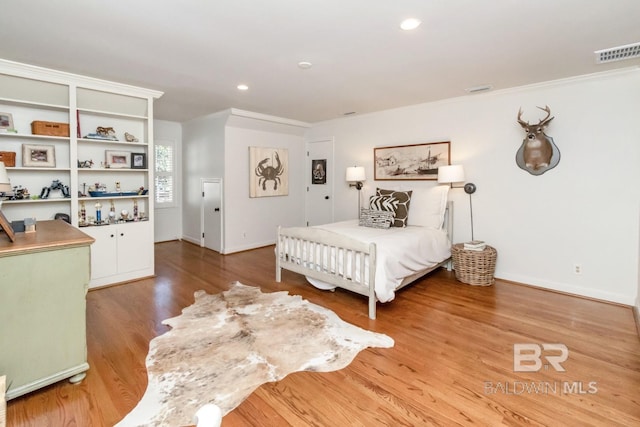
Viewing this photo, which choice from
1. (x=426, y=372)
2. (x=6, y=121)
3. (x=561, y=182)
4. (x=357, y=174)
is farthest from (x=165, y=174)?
(x=561, y=182)

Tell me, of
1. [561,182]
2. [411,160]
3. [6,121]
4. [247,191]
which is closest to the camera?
[6,121]

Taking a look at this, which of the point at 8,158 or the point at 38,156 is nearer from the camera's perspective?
the point at 8,158

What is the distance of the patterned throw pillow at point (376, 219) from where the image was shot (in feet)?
13.9

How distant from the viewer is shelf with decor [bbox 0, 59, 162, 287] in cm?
345

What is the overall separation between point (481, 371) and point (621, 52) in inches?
120

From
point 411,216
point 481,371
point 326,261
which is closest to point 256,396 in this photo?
point 481,371

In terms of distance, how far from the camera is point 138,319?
3.00 metres

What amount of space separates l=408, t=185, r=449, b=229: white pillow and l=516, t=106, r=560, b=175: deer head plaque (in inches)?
39.5

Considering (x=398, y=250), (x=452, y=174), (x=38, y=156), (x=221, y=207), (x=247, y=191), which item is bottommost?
(x=398, y=250)

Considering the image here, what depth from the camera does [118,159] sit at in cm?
429

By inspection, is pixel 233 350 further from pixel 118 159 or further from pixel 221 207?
pixel 221 207

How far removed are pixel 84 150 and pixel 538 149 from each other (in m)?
5.61

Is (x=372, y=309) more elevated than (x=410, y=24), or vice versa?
(x=410, y=24)

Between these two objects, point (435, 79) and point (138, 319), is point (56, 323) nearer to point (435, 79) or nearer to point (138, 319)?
point (138, 319)
